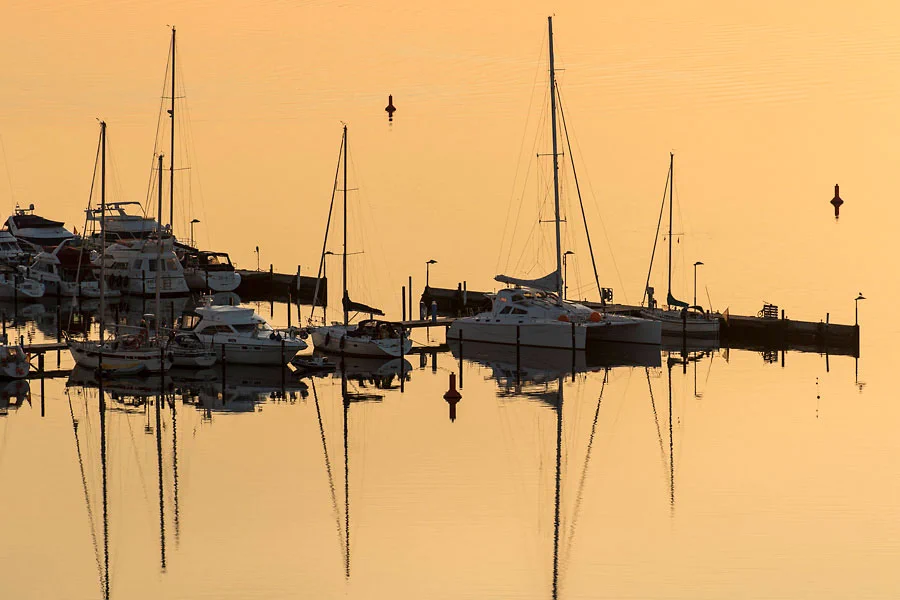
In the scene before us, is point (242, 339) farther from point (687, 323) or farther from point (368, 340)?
point (687, 323)

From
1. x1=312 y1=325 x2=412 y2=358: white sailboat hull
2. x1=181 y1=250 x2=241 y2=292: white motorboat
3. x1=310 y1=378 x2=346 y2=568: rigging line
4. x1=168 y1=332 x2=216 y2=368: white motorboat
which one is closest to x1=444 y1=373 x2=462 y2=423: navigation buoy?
x1=310 y1=378 x2=346 y2=568: rigging line

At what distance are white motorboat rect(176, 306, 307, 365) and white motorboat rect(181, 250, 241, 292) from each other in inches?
1025

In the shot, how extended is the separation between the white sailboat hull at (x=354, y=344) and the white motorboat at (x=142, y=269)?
22.8 m

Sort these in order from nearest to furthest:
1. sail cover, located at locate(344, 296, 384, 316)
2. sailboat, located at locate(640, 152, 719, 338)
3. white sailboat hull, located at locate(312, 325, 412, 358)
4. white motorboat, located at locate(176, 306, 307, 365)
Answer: white motorboat, located at locate(176, 306, 307, 365), white sailboat hull, located at locate(312, 325, 412, 358), sail cover, located at locate(344, 296, 384, 316), sailboat, located at locate(640, 152, 719, 338)

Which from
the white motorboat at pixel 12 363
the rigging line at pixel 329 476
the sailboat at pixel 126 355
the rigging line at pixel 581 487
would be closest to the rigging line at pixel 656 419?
the rigging line at pixel 581 487

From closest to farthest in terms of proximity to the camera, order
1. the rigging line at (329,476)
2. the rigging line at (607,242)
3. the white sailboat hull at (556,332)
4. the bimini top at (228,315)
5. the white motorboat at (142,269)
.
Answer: the rigging line at (329,476) → the bimini top at (228,315) → the white sailboat hull at (556,332) → the white motorboat at (142,269) → the rigging line at (607,242)

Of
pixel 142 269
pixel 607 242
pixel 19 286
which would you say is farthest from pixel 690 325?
pixel 607 242

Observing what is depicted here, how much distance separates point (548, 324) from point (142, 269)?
28.5 m

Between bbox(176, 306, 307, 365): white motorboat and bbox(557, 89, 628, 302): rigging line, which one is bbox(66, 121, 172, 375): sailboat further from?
bbox(557, 89, 628, 302): rigging line

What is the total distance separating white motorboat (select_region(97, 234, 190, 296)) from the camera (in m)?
99.1

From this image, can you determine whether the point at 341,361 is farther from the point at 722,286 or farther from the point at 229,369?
the point at 722,286

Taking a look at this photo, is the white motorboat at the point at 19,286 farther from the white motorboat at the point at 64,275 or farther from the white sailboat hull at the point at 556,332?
the white sailboat hull at the point at 556,332

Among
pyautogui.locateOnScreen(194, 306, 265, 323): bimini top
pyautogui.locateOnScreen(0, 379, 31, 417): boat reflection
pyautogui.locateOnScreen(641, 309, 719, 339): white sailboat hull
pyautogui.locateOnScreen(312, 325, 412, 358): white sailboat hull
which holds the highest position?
pyautogui.locateOnScreen(194, 306, 265, 323): bimini top

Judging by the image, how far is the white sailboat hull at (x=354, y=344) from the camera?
76562 millimetres
